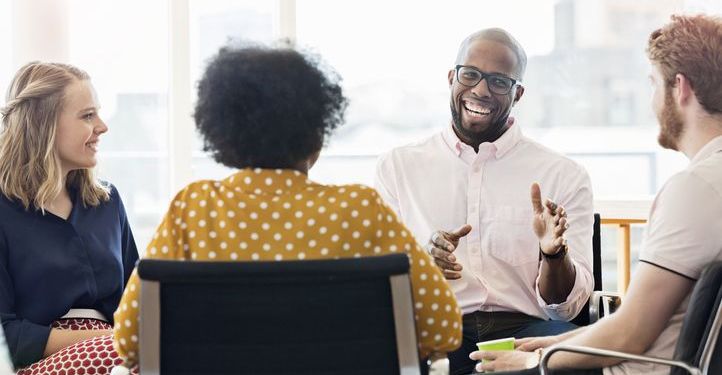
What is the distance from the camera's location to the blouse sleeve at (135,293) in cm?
153

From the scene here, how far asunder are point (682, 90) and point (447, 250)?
0.68 metres

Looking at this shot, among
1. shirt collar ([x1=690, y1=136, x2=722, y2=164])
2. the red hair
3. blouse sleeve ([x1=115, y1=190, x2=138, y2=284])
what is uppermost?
the red hair

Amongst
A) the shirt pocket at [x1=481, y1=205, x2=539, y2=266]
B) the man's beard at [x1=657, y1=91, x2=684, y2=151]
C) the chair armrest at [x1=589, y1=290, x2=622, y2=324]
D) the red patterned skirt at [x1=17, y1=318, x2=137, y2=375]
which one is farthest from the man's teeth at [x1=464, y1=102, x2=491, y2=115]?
the red patterned skirt at [x1=17, y1=318, x2=137, y2=375]

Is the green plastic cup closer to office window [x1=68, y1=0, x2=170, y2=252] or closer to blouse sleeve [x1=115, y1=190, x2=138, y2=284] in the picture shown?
blouse sleeve [x1=115, y1=190, x2=138, y2=284]

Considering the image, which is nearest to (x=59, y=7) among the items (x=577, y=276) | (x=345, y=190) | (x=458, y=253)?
(x=458, y=253)

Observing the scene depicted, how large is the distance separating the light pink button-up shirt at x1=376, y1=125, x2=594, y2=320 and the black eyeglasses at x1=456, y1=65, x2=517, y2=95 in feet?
0.43

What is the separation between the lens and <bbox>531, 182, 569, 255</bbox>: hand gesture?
2.27 m

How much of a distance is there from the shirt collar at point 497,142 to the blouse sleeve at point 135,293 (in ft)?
4.23

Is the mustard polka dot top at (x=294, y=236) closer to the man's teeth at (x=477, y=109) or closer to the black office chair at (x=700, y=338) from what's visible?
the black office chair at (x=700, y=338)

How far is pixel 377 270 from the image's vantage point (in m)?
1.39

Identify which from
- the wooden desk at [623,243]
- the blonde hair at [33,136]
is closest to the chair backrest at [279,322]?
the blonde hair at [33,136]

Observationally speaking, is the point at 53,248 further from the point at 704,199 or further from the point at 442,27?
the point at 442,27

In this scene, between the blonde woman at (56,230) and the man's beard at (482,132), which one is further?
the man's beard at (482,132)

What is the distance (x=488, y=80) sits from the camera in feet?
8.80
